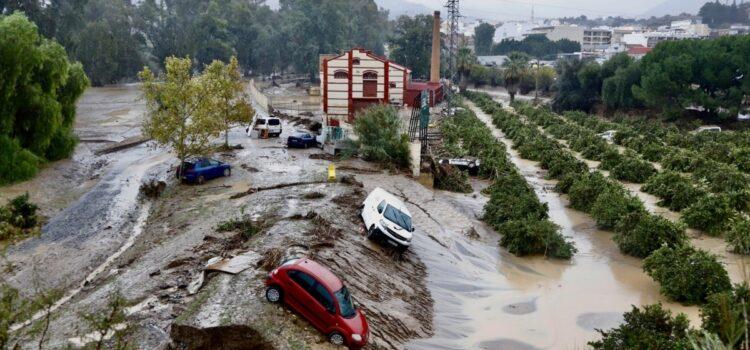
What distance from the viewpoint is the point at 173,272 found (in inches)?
676

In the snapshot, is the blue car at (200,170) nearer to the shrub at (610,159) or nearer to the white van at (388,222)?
the white van at (388,222)

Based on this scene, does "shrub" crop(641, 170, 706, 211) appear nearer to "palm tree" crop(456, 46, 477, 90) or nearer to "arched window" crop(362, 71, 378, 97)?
"arched window" crop(362, 71, 378, 97)

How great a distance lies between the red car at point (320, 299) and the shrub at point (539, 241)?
476 inches

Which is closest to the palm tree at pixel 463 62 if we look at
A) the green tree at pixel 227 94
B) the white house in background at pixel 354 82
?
the white house in background at pixel 354 82

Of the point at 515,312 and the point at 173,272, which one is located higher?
the point at 173,272

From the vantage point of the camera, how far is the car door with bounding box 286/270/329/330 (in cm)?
1271

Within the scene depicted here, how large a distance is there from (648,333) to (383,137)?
22217 mm

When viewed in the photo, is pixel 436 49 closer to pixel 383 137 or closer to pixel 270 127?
pixel 270 127

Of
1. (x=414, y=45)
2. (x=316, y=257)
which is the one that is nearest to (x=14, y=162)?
(x=316, y=257)

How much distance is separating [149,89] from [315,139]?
42.0ft

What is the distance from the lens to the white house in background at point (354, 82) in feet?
169

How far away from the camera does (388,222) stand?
66.5 ft

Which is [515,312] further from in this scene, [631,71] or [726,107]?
[631,71]

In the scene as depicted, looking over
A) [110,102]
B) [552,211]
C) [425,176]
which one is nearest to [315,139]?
[425,176]
